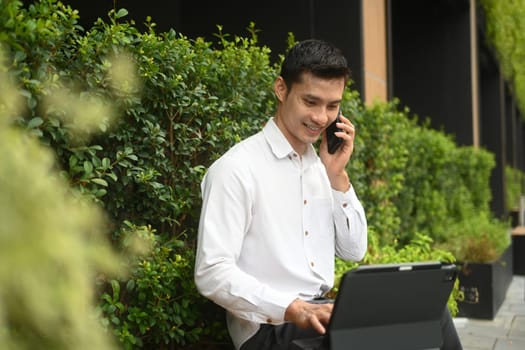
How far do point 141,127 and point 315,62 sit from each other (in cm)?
81

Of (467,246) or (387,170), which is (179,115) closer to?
(387,170)

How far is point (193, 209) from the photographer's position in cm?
312

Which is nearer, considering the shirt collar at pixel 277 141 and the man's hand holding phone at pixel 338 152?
the shirt collar at pixel 277 141

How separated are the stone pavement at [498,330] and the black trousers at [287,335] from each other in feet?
9.09

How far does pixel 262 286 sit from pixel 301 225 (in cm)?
45

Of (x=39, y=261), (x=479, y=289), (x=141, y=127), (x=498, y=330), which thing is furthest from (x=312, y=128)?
(x=479, y=289)

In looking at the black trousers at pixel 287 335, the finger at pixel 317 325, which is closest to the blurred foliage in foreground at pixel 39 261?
the finger at pixel 317 325

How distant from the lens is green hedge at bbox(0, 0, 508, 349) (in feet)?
7.45

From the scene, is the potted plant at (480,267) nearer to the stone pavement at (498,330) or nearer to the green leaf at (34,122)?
the stone pavement at (498,330)

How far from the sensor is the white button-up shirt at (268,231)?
2.39 metres

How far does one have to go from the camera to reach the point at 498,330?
227 inches

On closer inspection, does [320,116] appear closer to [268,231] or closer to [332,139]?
[332,139]

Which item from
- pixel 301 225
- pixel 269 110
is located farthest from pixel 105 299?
pixel 269 110

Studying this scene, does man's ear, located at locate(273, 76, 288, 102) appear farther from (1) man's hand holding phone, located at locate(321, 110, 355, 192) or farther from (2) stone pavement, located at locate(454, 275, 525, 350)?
(2) stone pavement, located at locate(454, 275, 525, 350)
